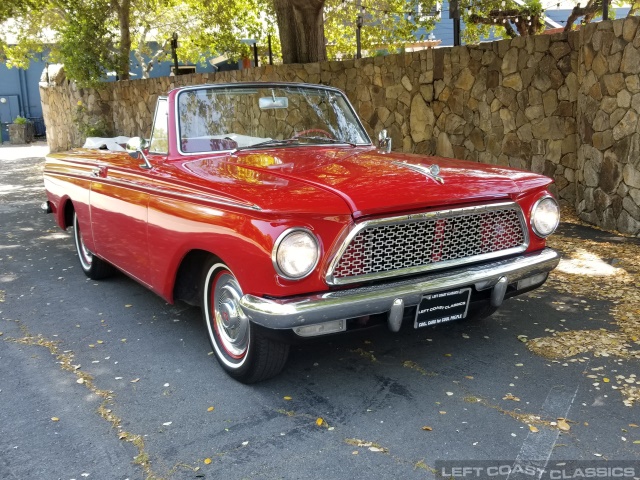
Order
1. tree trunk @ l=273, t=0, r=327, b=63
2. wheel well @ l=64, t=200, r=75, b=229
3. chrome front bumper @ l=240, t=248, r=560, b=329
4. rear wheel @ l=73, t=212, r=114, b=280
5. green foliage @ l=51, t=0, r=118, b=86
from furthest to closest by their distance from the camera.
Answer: green foliage @ l=51, t=0, r=118, b=86
tree trunk @ l=273, t=0, r=327, b=63
wheel well @ l=64, t=200, r=75, b=229
rear wheel @ l=73, t=212, r=114, b=280
chrome front bumper @ l=240, t=248, r=560, b=329

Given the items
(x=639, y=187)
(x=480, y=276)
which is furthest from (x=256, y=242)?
(x=639, y=187)

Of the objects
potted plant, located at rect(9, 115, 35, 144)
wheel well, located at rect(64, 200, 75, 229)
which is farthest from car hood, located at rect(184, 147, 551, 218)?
potted plant, located at rect(9, 115, 35, 144)

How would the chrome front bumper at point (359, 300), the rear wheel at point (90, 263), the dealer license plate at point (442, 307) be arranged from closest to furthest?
1. the chrome front bumper at point (359, 300)
2. the dealer license plate at point (442, 307)
3. the rear wheel at point (90, 263)

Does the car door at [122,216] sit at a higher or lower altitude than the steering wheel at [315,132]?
lower

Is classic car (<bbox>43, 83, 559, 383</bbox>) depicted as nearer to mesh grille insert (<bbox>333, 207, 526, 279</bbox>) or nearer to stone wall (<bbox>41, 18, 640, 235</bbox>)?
mesh grille insert (<bbox>333, 207, 526, 279</bbox>)

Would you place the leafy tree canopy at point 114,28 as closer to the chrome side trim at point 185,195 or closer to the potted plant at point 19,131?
the potted plant at point 19,131

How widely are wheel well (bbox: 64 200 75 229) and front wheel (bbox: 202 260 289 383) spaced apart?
2.76 metres

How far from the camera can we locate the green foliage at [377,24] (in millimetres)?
12516

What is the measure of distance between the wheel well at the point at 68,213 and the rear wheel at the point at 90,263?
0.08m

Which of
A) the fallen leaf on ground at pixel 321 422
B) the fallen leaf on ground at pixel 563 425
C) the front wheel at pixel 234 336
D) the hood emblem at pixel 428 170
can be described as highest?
the hood emblem at pixel 428 170

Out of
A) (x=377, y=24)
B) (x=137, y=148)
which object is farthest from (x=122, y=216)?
(x=377, y=24)

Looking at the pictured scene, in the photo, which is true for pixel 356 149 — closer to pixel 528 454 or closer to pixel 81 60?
pixel 528 454

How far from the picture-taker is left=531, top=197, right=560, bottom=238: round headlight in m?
3.52
